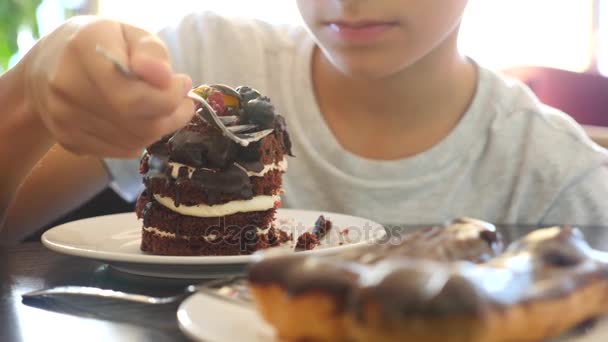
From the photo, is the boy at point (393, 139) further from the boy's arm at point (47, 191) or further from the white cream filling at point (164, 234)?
the white cream filling at point (164, 234)

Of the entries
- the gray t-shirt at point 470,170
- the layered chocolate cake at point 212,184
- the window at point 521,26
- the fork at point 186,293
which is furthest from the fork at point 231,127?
the window at point 521,26

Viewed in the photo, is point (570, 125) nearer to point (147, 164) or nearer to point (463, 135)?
point (463, 135)

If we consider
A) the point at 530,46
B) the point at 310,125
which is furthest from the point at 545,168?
the point at 530,46

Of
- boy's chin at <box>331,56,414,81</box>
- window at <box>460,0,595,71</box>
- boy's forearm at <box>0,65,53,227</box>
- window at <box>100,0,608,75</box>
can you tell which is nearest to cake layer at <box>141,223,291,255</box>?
boy's forearm at <box>0,65,53,227</box>

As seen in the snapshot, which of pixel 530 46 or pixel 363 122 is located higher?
pixel 363 122

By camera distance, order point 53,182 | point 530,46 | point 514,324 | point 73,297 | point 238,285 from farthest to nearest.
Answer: point 530,46 → point 53,182 → point 73,297 → point 238,285 → point 514,324
